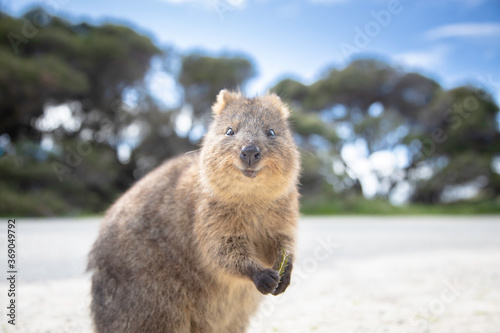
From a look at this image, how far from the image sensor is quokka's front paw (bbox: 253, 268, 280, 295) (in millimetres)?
2834

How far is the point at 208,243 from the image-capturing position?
318cm

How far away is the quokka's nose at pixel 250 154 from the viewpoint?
9.43ft

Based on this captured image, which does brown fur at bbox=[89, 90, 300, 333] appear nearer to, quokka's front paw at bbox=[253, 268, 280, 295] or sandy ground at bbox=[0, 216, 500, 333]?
quokka's front paw at bbox=[253, 268, 280, 295]

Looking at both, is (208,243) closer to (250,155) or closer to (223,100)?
(250,155)

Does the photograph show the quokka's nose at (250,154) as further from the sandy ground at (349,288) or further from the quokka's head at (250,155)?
the sandy ground at (349,288)

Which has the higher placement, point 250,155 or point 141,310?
point 250,155

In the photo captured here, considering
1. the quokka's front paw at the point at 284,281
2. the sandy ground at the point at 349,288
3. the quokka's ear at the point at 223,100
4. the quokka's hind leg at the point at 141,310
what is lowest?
the sandy ground at the point at 349,288

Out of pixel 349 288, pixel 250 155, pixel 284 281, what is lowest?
pixel 349 288

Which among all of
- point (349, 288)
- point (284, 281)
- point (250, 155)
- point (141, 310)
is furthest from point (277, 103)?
point (349, 288)

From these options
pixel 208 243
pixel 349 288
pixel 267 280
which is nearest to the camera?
pixel 267 280

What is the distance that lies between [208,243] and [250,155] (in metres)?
0.81

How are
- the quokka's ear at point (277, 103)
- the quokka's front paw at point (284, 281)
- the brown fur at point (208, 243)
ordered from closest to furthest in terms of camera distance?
the quokka's front paw at point (284, 281) → the brown fur at point (208, 243) → the quokka's ear at point (277, 103)

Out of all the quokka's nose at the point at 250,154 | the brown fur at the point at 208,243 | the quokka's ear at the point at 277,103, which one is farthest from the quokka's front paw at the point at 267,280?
the quokka's ear at the point at 277,103

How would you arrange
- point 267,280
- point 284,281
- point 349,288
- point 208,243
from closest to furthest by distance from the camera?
point 267,280
point 284,281
point 208,243
point 349,288
